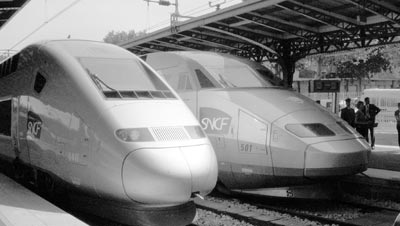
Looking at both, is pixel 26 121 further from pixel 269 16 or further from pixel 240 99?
pixel 269 16

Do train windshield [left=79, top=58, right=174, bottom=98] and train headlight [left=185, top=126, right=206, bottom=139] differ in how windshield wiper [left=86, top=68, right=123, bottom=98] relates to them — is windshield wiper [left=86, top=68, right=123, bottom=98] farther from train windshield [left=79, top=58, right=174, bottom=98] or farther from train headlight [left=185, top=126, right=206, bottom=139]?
→ train headlight [left=185, top=126, right=206, bottom=139]

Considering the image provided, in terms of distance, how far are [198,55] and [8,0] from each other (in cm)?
747

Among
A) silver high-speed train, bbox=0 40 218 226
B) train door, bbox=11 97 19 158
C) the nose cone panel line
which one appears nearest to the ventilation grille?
silver high-speed train, bbox=0 40 218 226

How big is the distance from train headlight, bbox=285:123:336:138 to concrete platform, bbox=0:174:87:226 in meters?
3.37

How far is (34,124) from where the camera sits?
20.6 ft

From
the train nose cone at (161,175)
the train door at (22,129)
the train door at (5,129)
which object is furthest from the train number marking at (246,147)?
the train door at (5,129)

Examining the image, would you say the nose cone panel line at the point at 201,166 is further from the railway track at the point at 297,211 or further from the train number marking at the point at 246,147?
the train number marking at the point at 246,147

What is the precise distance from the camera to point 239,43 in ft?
53.8

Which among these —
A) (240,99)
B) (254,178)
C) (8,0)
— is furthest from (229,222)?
(8,0)

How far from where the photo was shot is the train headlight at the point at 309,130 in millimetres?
6734

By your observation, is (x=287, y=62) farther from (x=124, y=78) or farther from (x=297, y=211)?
(x=124, y=78)

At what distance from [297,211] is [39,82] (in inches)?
168

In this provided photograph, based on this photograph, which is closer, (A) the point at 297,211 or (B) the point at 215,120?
(A) the point at 297,211

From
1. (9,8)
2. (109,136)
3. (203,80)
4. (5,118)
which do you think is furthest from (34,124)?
(9,8)
